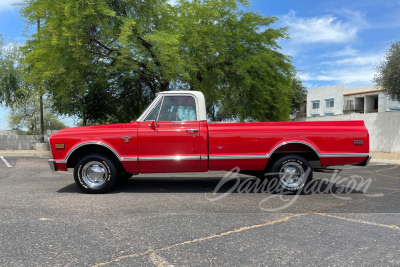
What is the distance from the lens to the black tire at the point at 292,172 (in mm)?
6359

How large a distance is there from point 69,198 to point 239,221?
344 centimetres

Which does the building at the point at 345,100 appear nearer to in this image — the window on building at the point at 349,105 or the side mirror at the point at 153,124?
the window on building at the point at 349,105

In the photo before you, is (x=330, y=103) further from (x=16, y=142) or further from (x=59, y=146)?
(x=59, y=146)

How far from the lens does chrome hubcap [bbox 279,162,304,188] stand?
6398mm

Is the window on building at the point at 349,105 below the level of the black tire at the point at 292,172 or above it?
above

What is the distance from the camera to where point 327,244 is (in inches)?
143

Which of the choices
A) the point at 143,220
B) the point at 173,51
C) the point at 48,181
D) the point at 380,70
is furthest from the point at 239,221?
the point at 380,70

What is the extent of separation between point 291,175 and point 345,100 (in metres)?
51.6

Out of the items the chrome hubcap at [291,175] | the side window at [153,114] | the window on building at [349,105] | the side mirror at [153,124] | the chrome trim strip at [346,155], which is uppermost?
the window on building at [349,105]

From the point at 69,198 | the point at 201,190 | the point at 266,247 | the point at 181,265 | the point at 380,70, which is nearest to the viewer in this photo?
the point at 181,265

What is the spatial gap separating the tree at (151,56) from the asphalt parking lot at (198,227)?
9.92 meters

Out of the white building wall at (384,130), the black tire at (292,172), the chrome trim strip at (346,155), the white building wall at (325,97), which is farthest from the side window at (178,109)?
the white building wall at (325,97)

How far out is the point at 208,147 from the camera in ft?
20.8

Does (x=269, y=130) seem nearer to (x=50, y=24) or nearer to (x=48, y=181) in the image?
(x=48, y=181)
